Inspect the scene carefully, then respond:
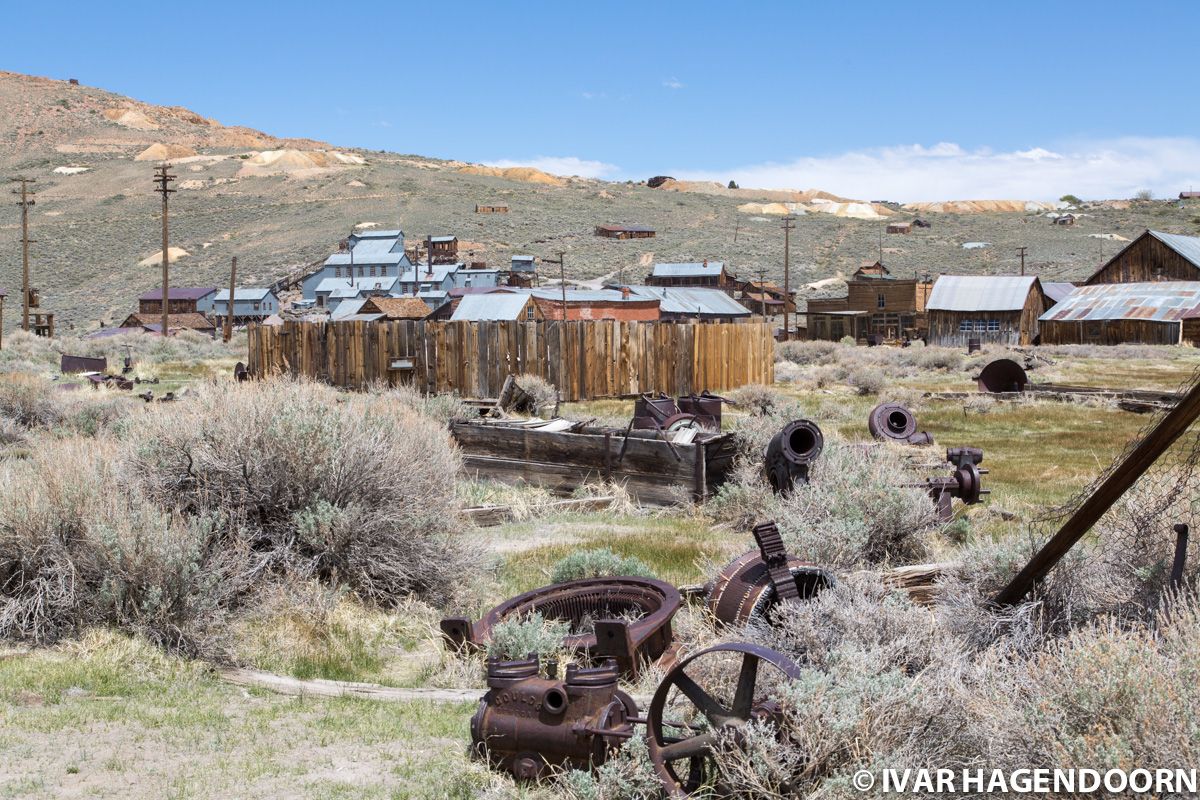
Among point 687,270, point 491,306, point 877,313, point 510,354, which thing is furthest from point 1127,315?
point 510,354

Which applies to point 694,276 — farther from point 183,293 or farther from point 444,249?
point 183,293

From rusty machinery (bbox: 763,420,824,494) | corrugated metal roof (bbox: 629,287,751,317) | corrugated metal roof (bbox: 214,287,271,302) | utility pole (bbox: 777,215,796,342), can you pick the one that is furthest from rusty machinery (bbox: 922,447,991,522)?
corrugated metal roof (bbox: 214,287,271,302)

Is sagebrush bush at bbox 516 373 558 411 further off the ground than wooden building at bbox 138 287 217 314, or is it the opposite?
wooden building at bbox 138 287 217 314

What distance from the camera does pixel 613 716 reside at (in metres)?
4.11

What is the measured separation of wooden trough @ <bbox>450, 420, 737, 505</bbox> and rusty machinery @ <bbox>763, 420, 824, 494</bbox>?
999 millimetres

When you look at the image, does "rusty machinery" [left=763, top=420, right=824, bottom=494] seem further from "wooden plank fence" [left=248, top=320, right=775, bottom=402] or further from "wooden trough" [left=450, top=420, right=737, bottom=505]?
"wooden plank fence" [left=248, top=320, right=775, bottom=402]

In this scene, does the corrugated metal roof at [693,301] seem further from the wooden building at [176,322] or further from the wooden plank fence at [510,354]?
the wooden plank fence at [510,354]

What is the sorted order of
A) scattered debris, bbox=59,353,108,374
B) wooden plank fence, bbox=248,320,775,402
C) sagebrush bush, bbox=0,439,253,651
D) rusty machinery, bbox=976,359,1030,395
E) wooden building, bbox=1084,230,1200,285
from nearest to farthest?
sagebrush bush, bbox=0,439,253,651, wooden plank fence, bbox=248,320,775,402, rusty machinery, bbox=976,359,1030,395, scattered debris, bbox=59,353,108,374, wooden building, bbox=1084,230,1200,285

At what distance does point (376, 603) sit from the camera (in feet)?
22.2

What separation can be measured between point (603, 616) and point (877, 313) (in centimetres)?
5838

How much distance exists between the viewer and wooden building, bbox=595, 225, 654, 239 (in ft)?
304

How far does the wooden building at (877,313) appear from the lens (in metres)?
61.8

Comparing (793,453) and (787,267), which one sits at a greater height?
(787,267)

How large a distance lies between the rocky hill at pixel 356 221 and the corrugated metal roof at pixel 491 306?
24.1m
